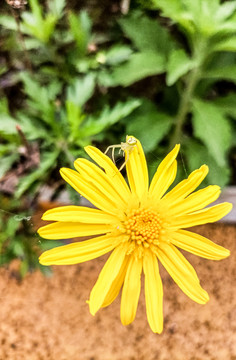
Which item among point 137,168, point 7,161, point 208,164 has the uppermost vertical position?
point 137,168

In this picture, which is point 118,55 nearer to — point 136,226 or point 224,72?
point 224,72

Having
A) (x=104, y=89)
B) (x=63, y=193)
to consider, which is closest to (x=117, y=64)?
(x=104, y=89)

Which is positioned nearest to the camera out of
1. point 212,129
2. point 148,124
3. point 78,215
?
point 78,215

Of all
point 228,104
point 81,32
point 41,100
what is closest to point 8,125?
point 41,100

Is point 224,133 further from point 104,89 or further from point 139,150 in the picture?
point 104,89

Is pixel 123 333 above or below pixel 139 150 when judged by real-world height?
below

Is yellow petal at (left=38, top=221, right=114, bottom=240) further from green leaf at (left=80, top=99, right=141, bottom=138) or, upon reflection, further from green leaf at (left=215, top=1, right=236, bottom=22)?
green leaf at (left=215, top=1, right=236, bottom=22)

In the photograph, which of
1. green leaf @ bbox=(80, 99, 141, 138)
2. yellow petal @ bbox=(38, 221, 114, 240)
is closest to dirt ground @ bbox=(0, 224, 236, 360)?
→ green leaf @ bbox=(80, 99, 141, 138)
